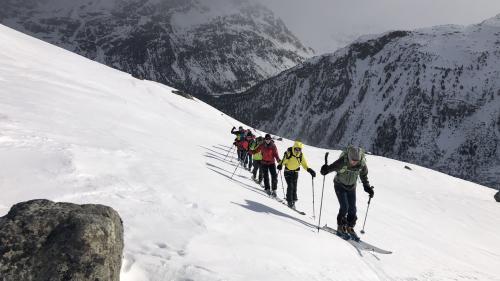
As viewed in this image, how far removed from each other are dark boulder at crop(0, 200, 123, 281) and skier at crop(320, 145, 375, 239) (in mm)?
7512

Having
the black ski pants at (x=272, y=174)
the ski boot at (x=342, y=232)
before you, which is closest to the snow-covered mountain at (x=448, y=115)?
→ the black ski pants at (x=272, y=174)

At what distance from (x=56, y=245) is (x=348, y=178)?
8353 mm

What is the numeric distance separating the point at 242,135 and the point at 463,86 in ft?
597

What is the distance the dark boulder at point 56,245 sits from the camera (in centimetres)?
453

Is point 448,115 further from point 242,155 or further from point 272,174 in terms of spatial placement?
point 272,174

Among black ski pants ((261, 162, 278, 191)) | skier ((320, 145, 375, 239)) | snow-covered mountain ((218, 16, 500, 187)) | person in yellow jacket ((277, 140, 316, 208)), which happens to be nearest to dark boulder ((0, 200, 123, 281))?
skier ((320, 145, 375, 239))

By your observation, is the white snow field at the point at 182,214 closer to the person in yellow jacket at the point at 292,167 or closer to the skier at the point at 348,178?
the skier at the point at 348,178

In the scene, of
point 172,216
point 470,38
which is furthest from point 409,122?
point 172,216

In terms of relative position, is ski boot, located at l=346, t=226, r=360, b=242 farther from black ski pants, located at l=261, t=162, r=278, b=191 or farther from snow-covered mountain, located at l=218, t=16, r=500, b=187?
snow-covered mountain, located at l=218, t=16, r=500, b=187

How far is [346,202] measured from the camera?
38.5 ft

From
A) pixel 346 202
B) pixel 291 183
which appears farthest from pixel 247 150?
pixel 346 202

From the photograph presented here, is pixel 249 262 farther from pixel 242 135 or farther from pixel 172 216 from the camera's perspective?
pixel 242 135

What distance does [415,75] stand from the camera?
197250 millimetres

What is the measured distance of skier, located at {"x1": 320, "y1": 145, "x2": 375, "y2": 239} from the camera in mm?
11414
